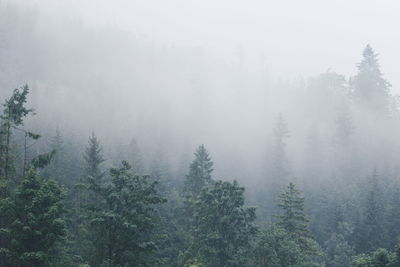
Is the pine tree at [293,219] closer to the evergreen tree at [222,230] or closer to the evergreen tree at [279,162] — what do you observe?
the evergreen tree at [222,230]

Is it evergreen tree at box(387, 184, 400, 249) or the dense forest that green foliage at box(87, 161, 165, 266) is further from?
evergreen tree at box(387, 184, 400, 249)

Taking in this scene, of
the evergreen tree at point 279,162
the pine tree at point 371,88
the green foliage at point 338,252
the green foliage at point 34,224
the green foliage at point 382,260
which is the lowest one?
the green foliage at point 338,252

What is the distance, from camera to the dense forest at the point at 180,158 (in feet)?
79.9

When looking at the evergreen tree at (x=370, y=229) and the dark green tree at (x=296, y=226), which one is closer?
the dark green tree at (x=296, y=226)

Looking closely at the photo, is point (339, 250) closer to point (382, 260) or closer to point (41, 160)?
point (382, 260)

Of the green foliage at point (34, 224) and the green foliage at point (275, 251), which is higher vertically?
the green foliage at point (34, 224)

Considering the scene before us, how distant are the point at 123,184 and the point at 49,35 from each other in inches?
5384

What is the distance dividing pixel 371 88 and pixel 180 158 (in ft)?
155

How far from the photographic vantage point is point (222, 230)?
32188 mm

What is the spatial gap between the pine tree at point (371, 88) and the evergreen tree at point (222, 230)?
6740 cm

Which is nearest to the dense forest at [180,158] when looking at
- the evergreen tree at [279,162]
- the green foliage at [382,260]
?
the green foliage at [382,260]

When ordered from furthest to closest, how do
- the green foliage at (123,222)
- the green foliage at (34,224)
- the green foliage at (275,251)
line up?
1. the green foliage at (275,251)
2. the green foliage at (123,222)
3. the green foliage at (34,224)

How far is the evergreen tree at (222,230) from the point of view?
31375 mm

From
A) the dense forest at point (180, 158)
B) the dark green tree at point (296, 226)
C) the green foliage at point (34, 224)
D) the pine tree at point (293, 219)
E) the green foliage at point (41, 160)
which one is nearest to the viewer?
the green foliage at point (34, 224)
